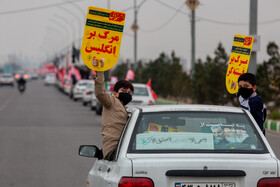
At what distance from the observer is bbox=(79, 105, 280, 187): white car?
5266mm

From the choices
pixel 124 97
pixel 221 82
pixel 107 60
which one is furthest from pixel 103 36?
pixel 221 82

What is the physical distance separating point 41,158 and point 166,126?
30.5 feet

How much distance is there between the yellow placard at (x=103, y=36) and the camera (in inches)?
335

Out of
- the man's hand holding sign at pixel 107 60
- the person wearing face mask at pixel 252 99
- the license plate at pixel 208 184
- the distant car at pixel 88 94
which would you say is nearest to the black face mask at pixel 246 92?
the person wearing face mask at pixel 252 99

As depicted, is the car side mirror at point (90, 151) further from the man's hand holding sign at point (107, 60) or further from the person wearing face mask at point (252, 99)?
the person wearing face mask at point (252, 99)

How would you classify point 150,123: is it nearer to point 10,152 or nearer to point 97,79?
point 97,79

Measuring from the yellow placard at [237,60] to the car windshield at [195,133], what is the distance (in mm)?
4807

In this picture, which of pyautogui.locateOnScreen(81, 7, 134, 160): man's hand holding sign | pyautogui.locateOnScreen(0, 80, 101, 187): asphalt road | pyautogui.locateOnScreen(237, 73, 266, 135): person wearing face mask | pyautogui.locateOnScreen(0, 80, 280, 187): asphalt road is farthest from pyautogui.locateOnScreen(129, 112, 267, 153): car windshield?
pyautogui.locateOnScreen(0, 80, 101, 187): asphalt road

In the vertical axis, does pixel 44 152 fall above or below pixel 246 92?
below

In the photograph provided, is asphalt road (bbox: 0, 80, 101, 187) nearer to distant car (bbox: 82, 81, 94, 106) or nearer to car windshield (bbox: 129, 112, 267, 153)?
car windshield (bbox: 129, 112, 267, 153)

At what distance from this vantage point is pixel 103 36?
880cm

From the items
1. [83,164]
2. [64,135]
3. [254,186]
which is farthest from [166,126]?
[64,135]

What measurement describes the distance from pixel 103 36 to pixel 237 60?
326cm

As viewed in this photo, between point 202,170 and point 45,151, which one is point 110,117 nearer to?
point 202,170
